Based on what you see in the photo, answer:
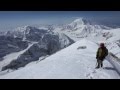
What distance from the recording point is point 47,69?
16.6 ft
